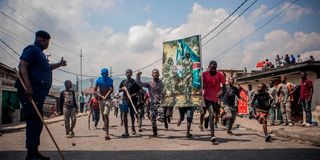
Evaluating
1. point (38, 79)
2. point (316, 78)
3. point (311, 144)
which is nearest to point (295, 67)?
point (316, 78)

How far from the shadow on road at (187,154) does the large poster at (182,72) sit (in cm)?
287

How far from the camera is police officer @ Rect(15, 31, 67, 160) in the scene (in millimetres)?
4903

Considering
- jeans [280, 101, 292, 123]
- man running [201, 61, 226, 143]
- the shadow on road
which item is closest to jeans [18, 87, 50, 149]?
the shadow on road

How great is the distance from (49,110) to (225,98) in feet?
103

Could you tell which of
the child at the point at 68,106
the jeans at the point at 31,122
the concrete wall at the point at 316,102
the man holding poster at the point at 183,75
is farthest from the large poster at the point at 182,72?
the concrete wall at the point at 316,102

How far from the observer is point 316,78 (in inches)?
580

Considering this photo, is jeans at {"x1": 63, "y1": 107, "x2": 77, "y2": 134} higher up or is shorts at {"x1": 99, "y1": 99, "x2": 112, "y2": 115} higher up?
shorts at {"x1": 99, "y1": 99, "x2": 112, "y2": 115}

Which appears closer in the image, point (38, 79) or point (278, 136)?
point (38, 79)

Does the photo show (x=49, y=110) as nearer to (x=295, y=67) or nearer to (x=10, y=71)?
(x=10, y=71)

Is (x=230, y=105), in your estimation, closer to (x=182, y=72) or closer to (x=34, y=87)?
(x=182, y=72)

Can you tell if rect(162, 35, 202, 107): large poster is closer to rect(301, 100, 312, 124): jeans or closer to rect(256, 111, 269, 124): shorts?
rect(256, 111, 269, 124): shorts

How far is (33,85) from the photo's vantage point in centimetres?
508

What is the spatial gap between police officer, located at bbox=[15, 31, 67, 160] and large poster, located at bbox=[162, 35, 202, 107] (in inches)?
188

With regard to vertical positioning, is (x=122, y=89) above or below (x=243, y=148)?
above
